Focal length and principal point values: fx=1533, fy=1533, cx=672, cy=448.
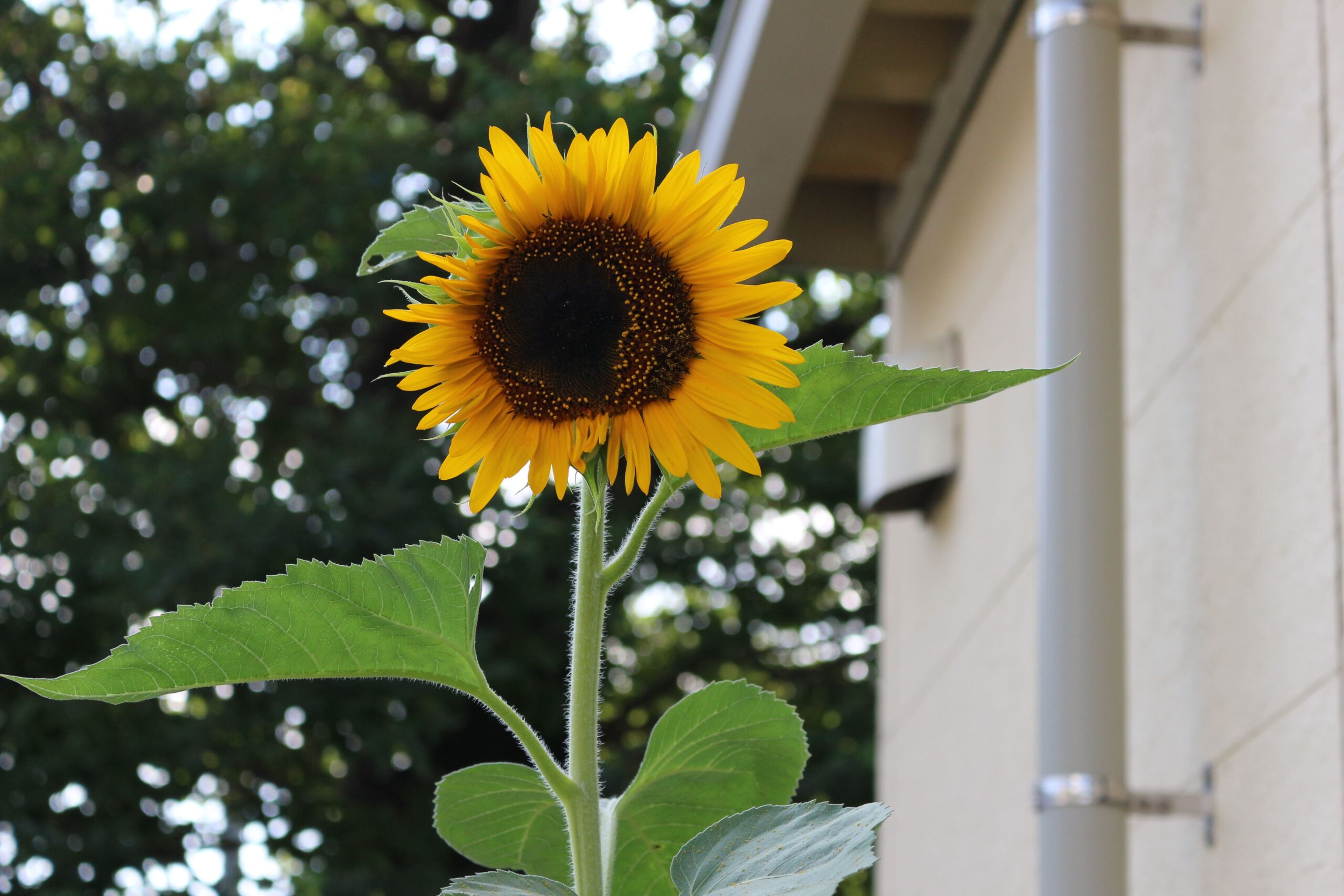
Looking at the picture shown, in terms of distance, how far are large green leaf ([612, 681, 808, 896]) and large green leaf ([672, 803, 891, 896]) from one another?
114 millimetres

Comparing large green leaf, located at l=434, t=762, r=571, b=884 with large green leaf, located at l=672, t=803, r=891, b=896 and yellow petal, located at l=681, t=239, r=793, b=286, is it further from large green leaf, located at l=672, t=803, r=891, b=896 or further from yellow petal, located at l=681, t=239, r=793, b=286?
yellow petal, located at l=681, t=239, r=793, b=286

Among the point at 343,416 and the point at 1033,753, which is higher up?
the point at 343,416

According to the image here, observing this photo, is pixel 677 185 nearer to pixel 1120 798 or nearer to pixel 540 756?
pixel 540 756

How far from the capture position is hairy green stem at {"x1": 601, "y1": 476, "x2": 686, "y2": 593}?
Answer: 0.72 m

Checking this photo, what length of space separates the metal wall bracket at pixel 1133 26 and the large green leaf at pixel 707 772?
1715 millimetres

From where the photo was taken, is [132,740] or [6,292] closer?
[132,740]

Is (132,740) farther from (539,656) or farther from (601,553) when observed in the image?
(601,553)

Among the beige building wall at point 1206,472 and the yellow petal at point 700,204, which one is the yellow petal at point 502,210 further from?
the beige building wall at point 1206,472

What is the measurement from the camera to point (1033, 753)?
2686 millimetres

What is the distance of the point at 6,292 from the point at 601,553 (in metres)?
8.57

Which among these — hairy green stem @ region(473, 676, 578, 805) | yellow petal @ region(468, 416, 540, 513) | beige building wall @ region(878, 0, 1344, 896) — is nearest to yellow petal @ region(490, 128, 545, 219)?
yellow petal @ region(468, 416, 540, 513)

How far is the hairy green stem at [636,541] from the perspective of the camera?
0.72 meters

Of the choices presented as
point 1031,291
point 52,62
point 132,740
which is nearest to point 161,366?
Answer: point 52,62

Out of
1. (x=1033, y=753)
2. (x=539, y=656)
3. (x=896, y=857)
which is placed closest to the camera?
(x=1033, y=753)
